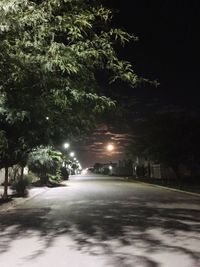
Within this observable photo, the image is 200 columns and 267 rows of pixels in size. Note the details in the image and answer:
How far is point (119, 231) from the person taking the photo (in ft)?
41.3

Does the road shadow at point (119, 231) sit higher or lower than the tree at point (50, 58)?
lower

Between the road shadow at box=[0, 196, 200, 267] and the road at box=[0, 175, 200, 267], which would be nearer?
the road at box=[0, 175, 200, 267]

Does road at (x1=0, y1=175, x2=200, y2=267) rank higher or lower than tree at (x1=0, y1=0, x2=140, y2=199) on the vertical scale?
lower

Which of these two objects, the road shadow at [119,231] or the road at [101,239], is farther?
the road shadow at [119,231]

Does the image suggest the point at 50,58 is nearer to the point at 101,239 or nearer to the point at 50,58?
the point at 50,58

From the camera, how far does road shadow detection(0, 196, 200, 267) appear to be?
935cm

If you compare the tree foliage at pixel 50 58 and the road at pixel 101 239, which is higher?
the tree foliage at pixel 50 58

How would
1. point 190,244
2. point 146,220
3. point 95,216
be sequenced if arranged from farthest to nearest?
point 95,216
point 146,220
point 190,244

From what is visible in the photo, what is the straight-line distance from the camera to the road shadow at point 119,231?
935cm

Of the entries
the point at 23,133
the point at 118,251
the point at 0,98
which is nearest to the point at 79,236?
the point at 118,251

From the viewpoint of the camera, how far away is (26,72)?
13.0m

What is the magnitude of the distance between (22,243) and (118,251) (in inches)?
95.8

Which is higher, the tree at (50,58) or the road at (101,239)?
the tree at (50,58)

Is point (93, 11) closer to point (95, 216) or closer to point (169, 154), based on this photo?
point (95, 216)
